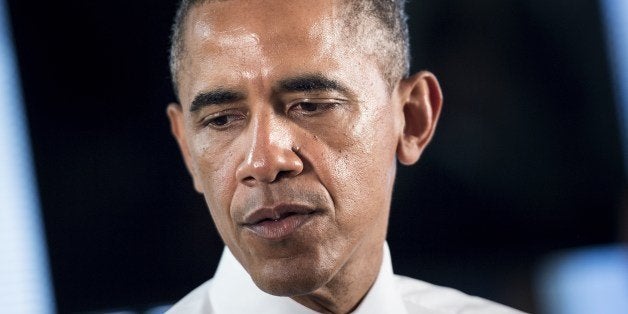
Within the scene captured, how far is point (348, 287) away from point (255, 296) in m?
0.13

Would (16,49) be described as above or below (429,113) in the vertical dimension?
above

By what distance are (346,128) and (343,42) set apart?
112 mm

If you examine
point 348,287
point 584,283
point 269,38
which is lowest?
point 584,283

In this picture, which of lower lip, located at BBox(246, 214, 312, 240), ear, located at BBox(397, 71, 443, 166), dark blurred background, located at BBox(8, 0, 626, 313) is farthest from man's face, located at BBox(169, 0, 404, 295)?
dark blurred background, located at BBox(8, 0, 626, 313)

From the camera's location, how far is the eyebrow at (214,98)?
1.08 m

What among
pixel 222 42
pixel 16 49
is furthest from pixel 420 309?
pixel 16 49

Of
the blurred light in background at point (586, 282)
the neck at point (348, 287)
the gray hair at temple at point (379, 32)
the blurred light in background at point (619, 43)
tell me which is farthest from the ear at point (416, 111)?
the blurred light in background at point (619, 43)

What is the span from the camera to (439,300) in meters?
1.48

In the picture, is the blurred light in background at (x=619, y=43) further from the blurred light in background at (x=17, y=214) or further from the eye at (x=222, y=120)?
Answer: the blurred light in background at (x=17, y=214)

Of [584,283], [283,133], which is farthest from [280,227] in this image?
[584,283]

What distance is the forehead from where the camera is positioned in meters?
1.07

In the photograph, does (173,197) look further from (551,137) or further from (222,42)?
(551,137)

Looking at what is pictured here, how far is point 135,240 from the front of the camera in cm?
141

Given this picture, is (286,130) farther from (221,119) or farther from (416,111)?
(416,111)
